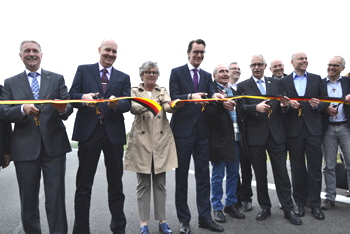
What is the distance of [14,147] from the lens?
12.0ft

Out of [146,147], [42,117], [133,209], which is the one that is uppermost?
[42,117]

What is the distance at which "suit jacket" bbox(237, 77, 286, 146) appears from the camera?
4848 millimetres

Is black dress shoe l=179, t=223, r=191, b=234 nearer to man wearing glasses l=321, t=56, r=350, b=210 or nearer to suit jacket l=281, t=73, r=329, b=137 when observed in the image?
suit jacket l=281, t=73, r=329, b=137

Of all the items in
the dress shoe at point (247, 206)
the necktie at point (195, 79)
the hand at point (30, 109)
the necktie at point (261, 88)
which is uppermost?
the necktie at point (195, 79)

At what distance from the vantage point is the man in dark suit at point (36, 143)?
12.0 feet

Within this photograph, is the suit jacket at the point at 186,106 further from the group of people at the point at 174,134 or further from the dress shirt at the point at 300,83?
the dress shirt at the point at 300,83

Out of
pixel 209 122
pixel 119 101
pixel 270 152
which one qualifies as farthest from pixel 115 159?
pixel 270 152

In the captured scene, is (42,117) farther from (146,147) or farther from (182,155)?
(182,155)

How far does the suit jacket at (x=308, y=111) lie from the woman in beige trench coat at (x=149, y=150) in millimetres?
2100

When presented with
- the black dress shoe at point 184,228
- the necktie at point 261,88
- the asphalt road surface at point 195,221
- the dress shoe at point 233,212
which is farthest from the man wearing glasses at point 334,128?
the black dress shoe at point 184,228

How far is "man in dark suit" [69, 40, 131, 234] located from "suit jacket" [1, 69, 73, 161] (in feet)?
0.65

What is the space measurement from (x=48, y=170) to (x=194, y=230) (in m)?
2.13

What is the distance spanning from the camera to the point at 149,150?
4.22m

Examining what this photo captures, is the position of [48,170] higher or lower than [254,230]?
higher
